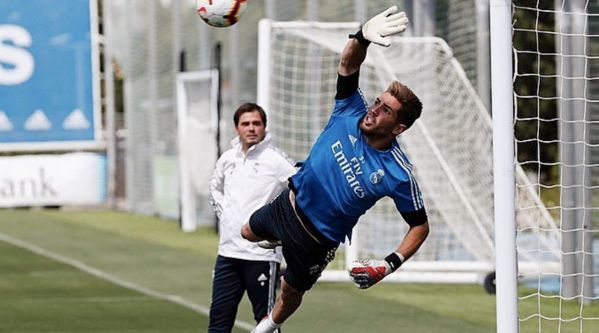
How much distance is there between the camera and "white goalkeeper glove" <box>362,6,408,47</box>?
26.3ft

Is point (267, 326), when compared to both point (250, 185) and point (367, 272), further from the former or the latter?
point (367, 272)

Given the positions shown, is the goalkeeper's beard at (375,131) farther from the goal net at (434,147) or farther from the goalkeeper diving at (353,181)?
the goal net at (434,147)

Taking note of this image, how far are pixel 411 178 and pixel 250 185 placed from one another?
1.99m

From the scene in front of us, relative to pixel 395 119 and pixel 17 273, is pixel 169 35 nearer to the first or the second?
pixel 17 273

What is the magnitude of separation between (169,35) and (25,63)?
138 inches

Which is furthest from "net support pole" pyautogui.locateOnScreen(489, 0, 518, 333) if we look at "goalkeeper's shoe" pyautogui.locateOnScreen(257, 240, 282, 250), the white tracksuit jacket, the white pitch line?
the white pitch line

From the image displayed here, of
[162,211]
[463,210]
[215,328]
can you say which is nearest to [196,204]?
[162,211]

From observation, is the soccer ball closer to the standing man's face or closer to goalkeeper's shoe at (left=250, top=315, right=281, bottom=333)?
the standing man's face

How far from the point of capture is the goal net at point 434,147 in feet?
54.0

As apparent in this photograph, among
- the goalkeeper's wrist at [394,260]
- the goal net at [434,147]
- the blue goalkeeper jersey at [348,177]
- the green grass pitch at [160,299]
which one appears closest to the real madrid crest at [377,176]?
the blue goalkeeper jersey at [348,177]

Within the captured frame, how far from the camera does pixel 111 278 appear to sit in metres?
17.3

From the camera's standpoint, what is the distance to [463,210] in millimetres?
16719

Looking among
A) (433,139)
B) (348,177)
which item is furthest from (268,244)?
(433,139)

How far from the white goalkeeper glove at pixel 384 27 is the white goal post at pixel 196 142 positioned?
18.0 meters
